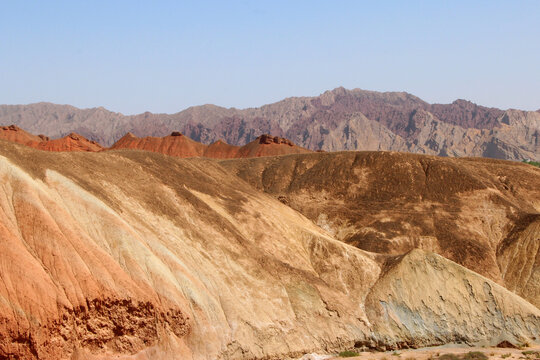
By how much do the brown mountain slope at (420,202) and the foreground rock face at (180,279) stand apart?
57.5ft

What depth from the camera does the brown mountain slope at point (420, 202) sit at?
60.4 meters

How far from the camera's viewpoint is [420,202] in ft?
234

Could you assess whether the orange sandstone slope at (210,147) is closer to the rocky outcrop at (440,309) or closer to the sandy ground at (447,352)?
the rocky outcrop at (440,309)

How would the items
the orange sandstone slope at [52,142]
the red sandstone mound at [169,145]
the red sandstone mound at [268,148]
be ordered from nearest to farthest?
the orange sandstone slope at [52,142], the red sandstone mound at [268,148], the red sandstone mound at [169,145]

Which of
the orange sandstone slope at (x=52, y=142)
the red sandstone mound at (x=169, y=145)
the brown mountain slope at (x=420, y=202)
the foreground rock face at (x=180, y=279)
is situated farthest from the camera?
the red sandstone mound at (x=169, y=145)

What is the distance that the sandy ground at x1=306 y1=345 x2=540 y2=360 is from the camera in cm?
3478

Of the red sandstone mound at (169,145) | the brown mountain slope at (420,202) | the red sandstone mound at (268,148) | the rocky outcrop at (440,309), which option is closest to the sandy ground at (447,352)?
the rocky outcrop at (440,309)

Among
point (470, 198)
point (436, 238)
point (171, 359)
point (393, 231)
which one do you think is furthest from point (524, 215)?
point (171, 359)

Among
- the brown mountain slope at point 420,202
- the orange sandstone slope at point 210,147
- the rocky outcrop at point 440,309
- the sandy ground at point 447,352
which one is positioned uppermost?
the orange sandstone slope at point 210,147

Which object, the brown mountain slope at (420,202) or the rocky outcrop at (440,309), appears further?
the brown mountain slope at (420,202)

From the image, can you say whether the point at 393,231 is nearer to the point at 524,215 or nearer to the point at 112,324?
the point at 524,215

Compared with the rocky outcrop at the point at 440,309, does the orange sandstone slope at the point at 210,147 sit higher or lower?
higher

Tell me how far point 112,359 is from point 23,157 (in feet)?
43.1

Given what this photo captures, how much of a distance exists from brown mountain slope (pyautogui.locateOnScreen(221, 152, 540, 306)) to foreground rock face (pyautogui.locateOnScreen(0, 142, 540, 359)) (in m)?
17.5
